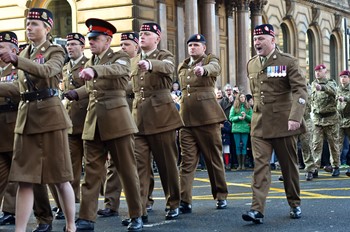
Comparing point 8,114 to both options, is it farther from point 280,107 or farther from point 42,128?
point 280,107

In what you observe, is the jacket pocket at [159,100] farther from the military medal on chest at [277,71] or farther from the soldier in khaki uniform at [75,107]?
the military medal on chest at [277,71]

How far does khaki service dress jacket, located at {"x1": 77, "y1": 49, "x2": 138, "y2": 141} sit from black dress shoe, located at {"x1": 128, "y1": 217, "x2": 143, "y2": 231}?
3.08 ft

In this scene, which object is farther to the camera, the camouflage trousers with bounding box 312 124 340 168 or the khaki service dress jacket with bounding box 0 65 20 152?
the camouflage trousers with bounding box 312 124 340 168

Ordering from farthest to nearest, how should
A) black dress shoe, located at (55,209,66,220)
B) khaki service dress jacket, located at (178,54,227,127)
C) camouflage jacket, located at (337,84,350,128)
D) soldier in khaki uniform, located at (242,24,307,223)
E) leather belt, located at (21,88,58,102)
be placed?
camouflage jacket, located at (337,84,350,128), khaki service dress jacket, located at (178,54,227,127), black dress shoe, located at (55,209,66,220), soldier in khaki uniform, located at (242,24,307,223), leather belt, located at (21,88,58,102)

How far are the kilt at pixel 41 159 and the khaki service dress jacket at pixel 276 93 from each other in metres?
2.66

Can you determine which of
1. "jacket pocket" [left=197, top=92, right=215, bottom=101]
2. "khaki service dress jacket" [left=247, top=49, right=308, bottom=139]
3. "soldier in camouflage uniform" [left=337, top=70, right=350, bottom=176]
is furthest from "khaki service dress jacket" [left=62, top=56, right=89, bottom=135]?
"soldier in camouflage uniform" [left=337, top=70, right=350, bottom=176]

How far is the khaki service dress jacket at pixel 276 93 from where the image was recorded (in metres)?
9.98

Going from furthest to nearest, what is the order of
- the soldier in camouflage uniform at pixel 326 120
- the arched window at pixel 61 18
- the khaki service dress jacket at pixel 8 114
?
the arched window at pixel 61 18, the soldier in camouflage uniform at pixel 326 120, the khaki service dress jacket at pixel 8 114

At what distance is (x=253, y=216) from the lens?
9.50 meters

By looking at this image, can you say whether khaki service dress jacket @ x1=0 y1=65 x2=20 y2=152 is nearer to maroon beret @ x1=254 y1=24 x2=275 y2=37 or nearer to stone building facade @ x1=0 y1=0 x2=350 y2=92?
maroon beret @ x1=254 y1=24 x2=275 y2=37

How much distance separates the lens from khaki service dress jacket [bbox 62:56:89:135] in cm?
1102

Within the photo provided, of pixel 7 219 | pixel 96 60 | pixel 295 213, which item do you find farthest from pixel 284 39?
pixel 96 60

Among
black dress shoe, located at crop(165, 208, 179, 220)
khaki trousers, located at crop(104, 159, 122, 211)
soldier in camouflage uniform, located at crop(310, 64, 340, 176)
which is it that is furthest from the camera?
soldier in camouflage uniform, located at crop(310, 64, 340, 176)

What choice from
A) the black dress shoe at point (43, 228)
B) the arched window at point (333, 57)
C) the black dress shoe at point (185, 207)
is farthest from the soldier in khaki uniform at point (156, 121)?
the arched window at point (333, 57)
